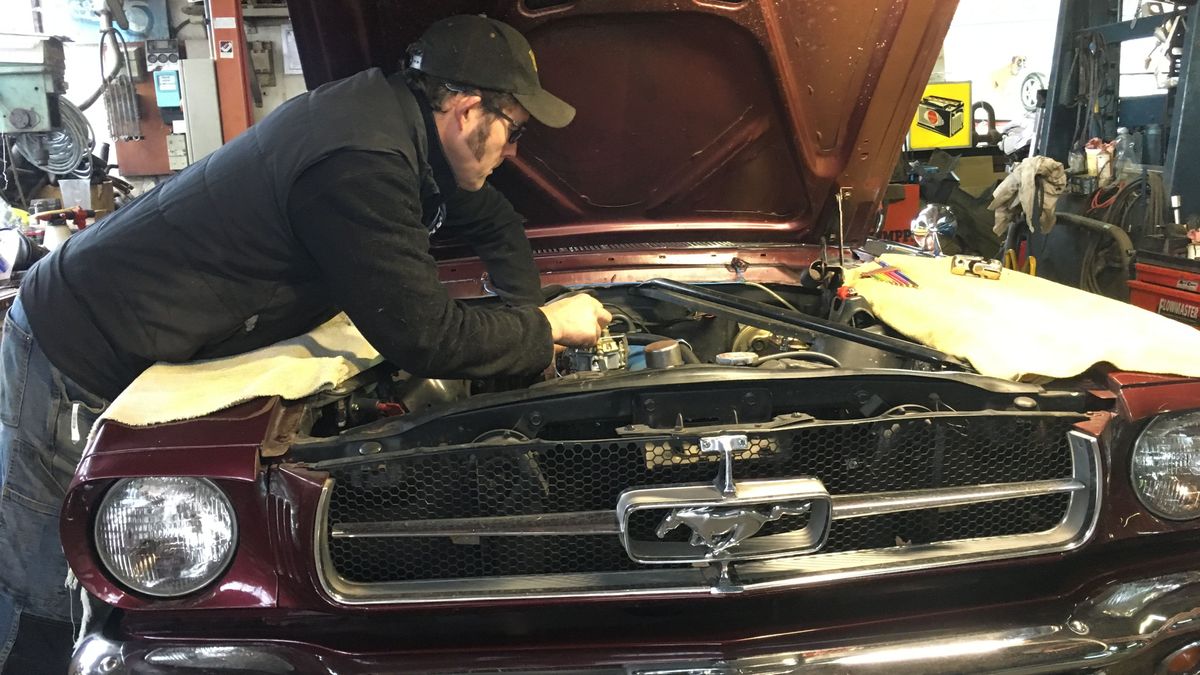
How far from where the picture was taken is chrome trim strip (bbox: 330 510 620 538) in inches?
49.6

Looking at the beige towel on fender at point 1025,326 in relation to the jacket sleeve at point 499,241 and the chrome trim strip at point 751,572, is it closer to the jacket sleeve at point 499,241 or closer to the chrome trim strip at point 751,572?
the chrome trim strip at point 751,572

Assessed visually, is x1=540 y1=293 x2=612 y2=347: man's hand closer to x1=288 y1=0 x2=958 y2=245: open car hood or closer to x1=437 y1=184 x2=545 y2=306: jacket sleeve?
x1=437 y1=184 x2=545 y2=306: jacket sleeve

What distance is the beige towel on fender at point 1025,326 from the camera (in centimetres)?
143

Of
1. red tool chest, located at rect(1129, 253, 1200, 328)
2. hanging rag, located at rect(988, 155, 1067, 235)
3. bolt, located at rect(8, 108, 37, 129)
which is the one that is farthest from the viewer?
hanging rag, located at rect(988, 155, 1067, 235)

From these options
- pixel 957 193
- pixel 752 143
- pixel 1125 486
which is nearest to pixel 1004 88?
pixel 957 193

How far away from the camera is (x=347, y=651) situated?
1241mm

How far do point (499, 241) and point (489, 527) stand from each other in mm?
943

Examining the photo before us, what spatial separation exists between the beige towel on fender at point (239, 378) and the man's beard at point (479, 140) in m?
0.43

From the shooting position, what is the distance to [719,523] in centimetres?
122

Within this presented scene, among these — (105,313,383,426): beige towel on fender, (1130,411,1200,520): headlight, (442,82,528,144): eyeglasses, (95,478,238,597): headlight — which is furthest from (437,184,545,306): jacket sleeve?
(1130,411,1200,520): headlight

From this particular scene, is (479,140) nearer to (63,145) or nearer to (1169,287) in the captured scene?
(1169,287)

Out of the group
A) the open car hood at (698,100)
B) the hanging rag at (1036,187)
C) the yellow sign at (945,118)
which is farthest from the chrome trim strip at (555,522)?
the yellow sign at (945,118)

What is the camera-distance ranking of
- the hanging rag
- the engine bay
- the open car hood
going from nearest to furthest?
the engine bay
the open car hood
the hanging rag

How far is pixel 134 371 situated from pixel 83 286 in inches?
7.2
